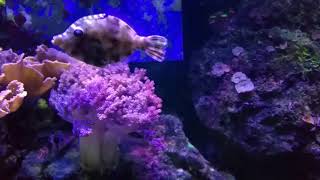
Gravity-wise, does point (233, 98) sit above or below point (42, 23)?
below

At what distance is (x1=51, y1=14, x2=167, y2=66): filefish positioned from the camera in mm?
2738

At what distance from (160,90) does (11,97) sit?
2842 millimetres

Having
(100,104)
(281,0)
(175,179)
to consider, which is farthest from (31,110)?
(281,0)

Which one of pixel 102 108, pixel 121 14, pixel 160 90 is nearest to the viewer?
Result: pixel 102 108

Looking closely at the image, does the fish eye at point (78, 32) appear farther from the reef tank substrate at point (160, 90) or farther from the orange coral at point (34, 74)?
the orange coral at point (34, 74)

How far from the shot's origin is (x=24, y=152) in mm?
3570

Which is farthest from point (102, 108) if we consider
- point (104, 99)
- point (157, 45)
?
point (157, 45)

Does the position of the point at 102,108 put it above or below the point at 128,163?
above

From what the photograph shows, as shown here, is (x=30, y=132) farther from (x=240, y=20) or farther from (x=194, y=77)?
(x=240, y=20)

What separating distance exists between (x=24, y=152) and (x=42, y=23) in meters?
2.36

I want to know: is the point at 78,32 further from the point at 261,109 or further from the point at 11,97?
the point at 261,109

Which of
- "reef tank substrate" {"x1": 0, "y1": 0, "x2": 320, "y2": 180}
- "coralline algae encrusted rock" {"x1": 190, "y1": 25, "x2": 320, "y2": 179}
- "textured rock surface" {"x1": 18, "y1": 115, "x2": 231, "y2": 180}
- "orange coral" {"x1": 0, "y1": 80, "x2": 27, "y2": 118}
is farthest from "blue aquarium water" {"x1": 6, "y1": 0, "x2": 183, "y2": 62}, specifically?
"textured rock surface" {"x1": 18, "y1": 115, "x2": 231, "y2": 180}

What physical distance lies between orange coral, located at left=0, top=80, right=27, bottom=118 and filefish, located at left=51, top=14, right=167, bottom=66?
762 mm

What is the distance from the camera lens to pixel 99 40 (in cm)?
276
